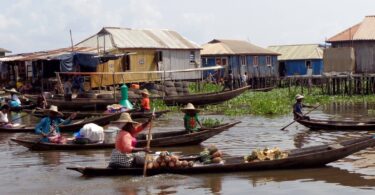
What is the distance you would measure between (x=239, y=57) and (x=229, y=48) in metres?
0.97

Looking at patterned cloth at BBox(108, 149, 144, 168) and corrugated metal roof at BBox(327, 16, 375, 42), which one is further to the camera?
corrugated metal roof at BBox(327, 16, 375, 42)

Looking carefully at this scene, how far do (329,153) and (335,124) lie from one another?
598 cm

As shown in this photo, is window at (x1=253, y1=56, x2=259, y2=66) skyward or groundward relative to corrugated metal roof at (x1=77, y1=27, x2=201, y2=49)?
groundward

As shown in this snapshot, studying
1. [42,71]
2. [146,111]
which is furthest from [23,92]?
[146,111]

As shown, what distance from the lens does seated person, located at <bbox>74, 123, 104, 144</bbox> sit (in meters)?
13.8

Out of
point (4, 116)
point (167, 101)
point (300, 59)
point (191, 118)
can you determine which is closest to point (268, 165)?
point (191, 118)

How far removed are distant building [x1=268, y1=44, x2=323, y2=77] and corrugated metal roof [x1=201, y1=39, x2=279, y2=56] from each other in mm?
3504

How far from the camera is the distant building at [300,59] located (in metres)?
47.3

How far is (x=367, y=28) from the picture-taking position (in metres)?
32.2

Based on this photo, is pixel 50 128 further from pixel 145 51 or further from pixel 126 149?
pixel 145 51

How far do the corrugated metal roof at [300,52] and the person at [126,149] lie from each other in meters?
38.0

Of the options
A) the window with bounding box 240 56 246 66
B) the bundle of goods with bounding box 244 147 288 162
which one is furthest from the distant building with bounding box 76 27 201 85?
the bundle of goods with bounding box 244 147 288 162

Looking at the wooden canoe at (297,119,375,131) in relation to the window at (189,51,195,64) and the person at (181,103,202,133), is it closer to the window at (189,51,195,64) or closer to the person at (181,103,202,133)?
the person at (181,103,202,133)

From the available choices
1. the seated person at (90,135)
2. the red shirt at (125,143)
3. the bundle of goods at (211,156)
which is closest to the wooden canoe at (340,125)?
the seated person at (90,135)
